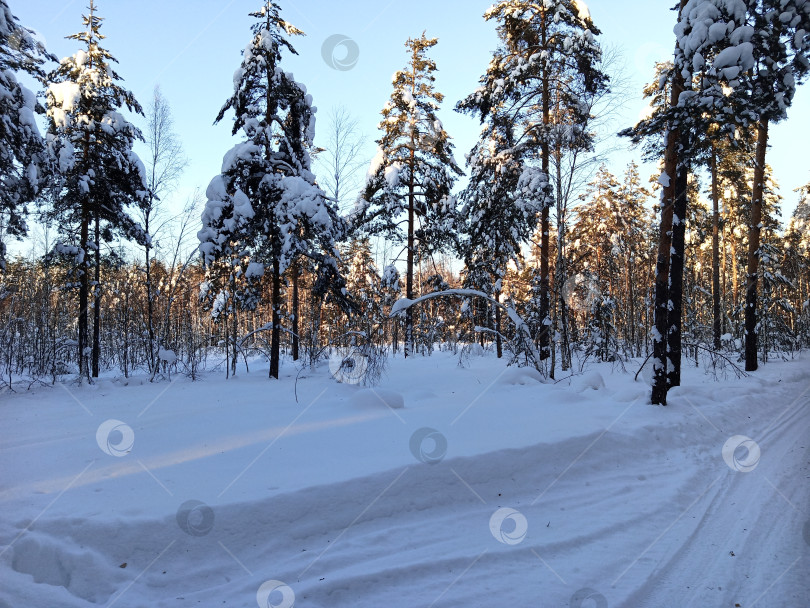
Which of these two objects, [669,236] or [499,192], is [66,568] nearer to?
Result: [669,236]

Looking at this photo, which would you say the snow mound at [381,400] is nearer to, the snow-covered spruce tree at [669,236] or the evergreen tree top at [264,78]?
the snow-covered spruce tree at [669,236]

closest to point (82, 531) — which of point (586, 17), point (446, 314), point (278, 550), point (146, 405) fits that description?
point (278, 550)

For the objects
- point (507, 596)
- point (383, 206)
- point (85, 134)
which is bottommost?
point (507, 596)

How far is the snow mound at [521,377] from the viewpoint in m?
9.48

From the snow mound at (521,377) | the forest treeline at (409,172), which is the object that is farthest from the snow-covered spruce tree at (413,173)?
the snow mound at (521,377)

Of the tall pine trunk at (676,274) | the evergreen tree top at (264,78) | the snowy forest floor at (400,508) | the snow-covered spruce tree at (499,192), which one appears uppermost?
the evergreen tree top at (264,78)

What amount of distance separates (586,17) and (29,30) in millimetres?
15666

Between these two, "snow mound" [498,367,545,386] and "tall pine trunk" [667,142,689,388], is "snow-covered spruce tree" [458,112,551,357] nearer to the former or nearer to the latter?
"tall pine trunk" [667,142,689,388]

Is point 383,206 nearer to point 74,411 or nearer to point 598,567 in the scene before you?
point 74,411

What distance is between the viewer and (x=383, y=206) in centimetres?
1770

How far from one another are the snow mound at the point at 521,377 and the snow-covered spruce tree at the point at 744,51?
593cm

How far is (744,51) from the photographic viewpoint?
271 inches

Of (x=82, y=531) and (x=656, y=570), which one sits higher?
(x=82, y=531)

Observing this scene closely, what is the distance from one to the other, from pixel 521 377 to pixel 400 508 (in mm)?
6083
